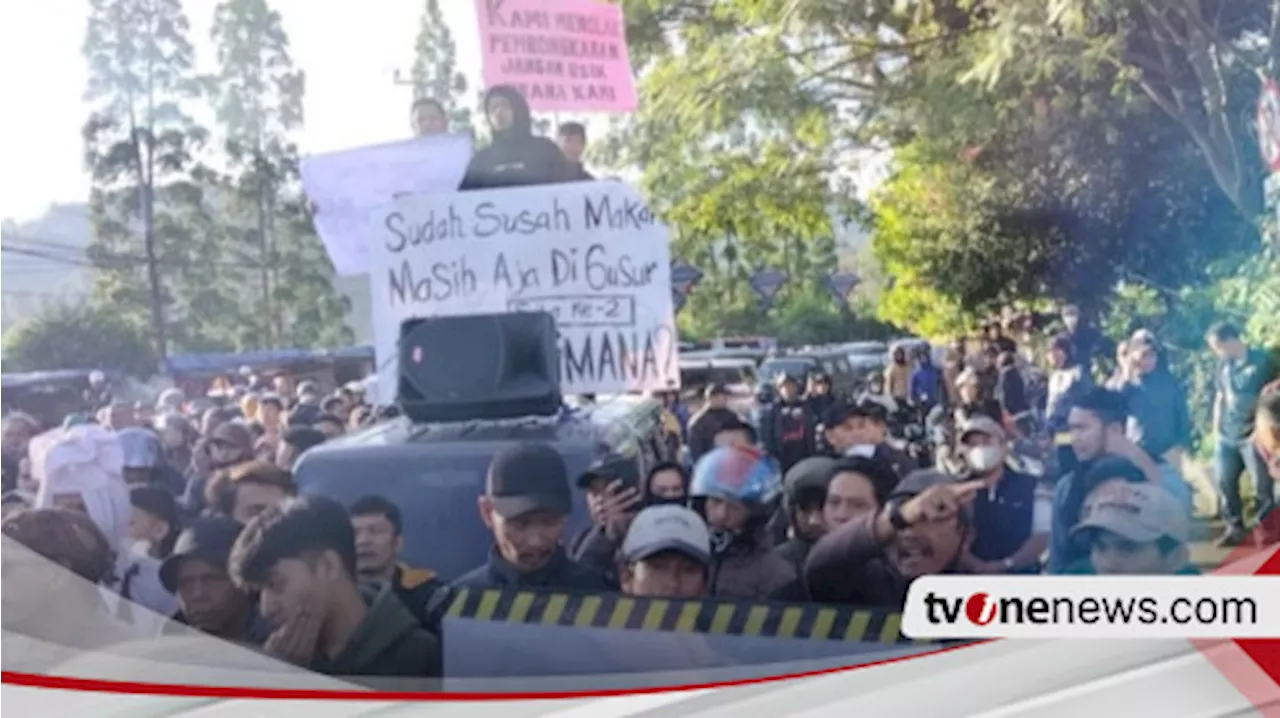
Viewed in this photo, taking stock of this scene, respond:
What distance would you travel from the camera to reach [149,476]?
5.61 feet

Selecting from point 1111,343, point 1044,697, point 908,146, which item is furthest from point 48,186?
point 1044,697

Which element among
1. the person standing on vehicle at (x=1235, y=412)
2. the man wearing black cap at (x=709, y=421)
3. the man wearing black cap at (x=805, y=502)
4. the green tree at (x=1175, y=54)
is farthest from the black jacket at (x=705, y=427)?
the person standing on vehicle at (x=1235, y=412)

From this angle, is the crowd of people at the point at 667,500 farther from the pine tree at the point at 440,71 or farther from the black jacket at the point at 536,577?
the pine tree at the point at 440,71

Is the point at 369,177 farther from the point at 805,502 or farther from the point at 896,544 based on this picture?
the point at 896,544

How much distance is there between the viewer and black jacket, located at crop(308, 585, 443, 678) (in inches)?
68.7

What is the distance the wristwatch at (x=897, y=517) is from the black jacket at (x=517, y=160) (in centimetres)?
62

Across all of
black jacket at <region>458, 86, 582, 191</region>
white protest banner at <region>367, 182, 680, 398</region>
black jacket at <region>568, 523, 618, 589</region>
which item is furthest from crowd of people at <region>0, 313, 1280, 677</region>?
black jacket at <region>458, 86, 582, 191</region>

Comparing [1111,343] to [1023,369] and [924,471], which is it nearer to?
[1023,369]

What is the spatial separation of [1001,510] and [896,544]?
0.15 metres

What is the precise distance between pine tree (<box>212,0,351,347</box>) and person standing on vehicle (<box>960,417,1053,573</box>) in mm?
863

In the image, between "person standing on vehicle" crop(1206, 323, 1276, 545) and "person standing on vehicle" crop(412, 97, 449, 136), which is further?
"person standing on vehicle" crop(1206, 323, 1276, 545)

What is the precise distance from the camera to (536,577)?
1.76 m

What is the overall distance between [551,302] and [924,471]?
55cm

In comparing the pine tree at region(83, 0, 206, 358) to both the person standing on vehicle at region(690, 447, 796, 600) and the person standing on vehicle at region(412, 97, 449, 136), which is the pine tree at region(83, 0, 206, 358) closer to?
the person standing on vehicle at region(412, 97, 449, 136)
